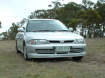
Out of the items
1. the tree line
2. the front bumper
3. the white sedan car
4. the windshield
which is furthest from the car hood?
the tree line

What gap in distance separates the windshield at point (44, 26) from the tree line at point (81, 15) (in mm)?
38361

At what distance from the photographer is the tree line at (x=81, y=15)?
48.9 m

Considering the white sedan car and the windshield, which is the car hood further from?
the windshield

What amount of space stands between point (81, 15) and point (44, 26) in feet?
132

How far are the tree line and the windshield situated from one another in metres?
38.4

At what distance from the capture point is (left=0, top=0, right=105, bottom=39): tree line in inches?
1924

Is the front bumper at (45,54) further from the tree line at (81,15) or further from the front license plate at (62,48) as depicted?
the tree line at (81,15)

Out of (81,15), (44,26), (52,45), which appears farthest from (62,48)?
(81,15)

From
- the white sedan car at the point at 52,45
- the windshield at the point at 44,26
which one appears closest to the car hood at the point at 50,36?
the white sedan car at the point at 52,45

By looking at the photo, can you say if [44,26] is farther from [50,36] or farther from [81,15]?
[81,15]

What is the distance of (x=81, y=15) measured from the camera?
49406 millimetres

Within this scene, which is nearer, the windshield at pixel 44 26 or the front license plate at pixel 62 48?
the front license plate at pixel 62 48

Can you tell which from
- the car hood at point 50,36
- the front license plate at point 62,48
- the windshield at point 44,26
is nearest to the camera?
the front license plate at point 62,48

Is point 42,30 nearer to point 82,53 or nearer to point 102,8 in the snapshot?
point 82,53
